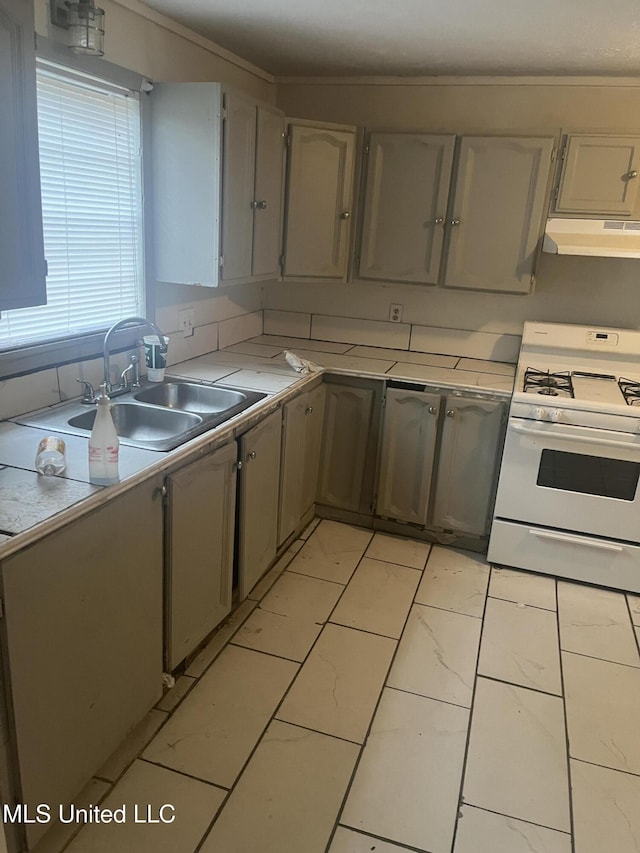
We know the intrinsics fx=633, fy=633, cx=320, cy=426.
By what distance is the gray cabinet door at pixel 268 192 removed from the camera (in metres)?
2.81

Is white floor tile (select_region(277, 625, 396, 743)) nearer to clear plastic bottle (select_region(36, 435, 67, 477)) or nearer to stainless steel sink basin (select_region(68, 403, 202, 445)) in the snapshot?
stainless steel sink basin (select_region(68, 403, 202, 445))

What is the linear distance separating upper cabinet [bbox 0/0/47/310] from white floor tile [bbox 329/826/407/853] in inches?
63.5

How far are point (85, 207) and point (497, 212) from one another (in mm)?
1888

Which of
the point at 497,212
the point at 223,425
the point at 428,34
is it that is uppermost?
the point at 428,34

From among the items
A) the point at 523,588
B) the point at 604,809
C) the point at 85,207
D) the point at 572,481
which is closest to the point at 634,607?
the point at 523,588

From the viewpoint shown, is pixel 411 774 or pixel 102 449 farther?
pixel 411 774

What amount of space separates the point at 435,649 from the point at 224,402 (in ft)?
4.20

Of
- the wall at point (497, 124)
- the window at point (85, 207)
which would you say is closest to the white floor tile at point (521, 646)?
the wall at point (497, 124)

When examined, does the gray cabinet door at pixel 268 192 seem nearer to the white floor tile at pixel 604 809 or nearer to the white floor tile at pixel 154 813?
the white floor tile at pixel 154 813

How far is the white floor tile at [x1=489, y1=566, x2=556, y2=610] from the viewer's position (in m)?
2.79

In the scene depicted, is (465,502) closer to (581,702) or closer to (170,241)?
(581,702)

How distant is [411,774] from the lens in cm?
188

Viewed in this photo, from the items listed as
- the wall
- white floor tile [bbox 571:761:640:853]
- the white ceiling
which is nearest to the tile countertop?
the wall

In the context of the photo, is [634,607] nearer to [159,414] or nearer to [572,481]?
[572,481]
